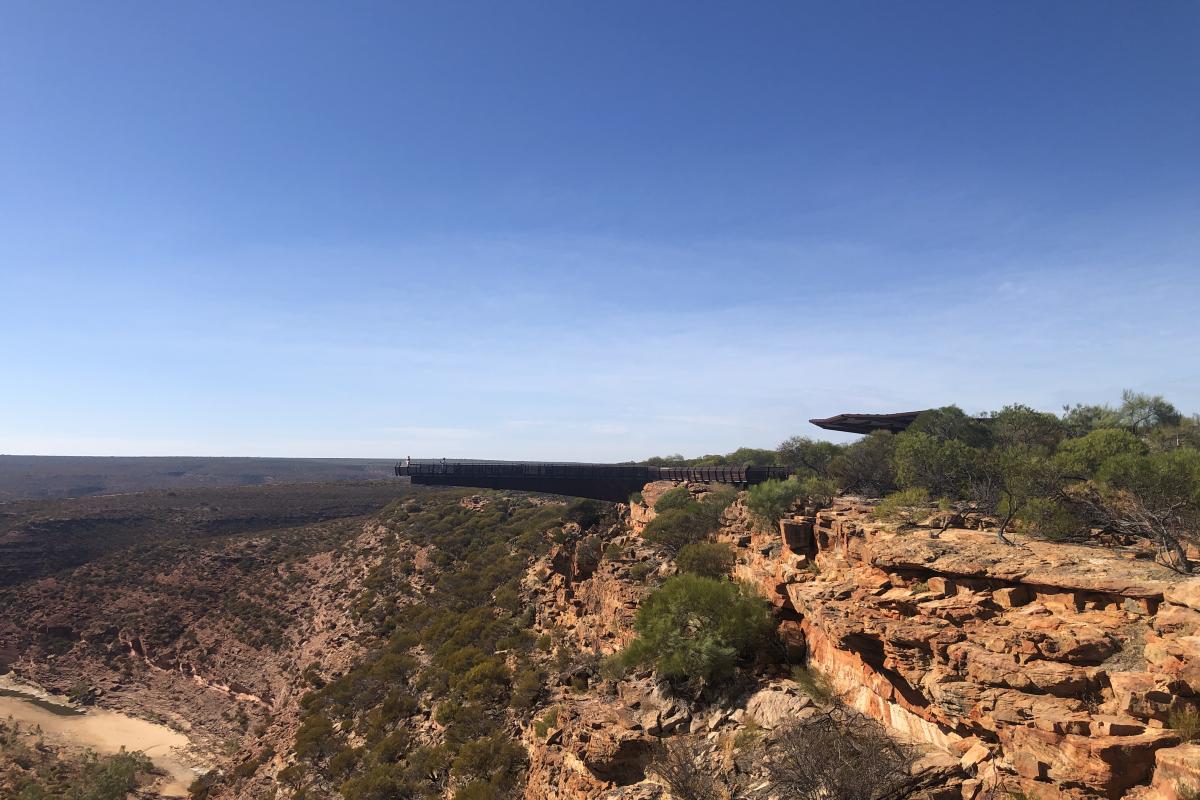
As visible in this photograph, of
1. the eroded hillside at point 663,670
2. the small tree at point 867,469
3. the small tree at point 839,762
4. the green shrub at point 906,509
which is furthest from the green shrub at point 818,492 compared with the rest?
the small tree at point 839,762

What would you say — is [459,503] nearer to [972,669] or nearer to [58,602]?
[58,602]

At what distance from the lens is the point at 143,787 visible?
1385 inches

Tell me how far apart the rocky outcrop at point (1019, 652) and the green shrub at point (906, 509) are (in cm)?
169

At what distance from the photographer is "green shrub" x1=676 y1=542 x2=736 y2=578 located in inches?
1016

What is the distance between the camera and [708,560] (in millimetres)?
26094

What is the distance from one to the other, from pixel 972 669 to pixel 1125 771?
301 cm

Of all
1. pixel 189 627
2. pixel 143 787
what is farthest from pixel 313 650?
pixel 189 627

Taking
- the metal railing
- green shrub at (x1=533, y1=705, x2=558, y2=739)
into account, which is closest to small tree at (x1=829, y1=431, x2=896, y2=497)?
the metal railing

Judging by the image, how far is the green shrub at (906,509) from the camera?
2030cm

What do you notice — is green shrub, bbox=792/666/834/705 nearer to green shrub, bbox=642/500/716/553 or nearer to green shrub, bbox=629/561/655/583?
green shrub, bbox=629/561/655/583

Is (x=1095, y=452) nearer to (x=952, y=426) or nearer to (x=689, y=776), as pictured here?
(x=952, y=426)

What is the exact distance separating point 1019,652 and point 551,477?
3621cm

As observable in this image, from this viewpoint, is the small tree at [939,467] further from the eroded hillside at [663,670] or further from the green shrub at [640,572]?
the green shrub at [640,572]

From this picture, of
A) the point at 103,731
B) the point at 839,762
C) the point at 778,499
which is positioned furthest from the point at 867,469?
the point at 103,731
